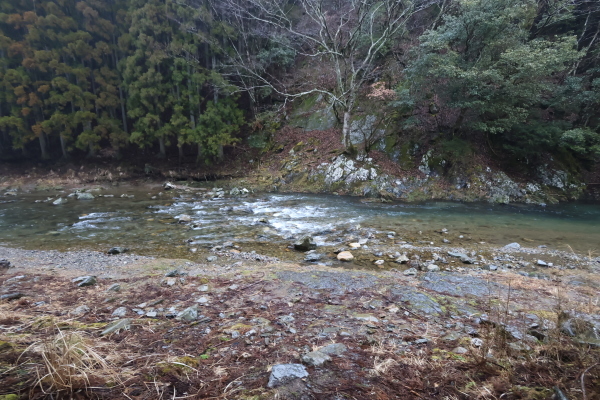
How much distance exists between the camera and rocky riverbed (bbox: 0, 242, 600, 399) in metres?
1.75

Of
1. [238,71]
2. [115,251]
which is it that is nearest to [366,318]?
[115,251]

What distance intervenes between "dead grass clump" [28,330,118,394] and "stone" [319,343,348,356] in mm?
1454

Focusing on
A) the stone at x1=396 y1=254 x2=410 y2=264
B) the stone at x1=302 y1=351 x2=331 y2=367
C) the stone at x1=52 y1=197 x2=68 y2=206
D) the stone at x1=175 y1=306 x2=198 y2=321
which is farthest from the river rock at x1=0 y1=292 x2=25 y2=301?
the stone at x1=52 y1=197 x2=68 y2=206

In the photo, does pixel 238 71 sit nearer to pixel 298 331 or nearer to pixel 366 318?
pixel 366 318

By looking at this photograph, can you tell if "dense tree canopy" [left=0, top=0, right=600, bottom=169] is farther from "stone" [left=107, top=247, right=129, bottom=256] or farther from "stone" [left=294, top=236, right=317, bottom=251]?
"stone" [left=107, top=247, right=129, bottom=256]

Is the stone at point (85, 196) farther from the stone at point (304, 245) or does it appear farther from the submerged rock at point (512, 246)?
the submerged rock at point (512, 246)

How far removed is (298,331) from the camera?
9.22 ft

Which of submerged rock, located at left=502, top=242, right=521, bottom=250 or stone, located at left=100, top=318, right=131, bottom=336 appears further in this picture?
submerged rock, located at left=502, top=242, right=521, bottom=250

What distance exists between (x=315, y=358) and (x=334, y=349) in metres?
0.26

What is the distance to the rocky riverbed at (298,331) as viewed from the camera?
5.75 ft

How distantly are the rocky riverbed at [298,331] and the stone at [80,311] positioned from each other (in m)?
0.02

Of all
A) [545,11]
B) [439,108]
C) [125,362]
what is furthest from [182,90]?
[545,11]

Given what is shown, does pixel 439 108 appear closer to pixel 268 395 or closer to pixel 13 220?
pixel 268 395

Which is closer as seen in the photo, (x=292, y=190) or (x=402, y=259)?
(x=402, y=259)
